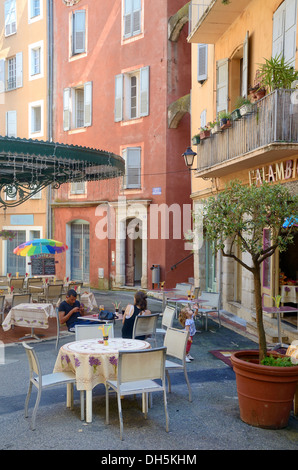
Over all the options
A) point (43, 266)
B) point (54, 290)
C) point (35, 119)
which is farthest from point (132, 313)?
point (35, 119)

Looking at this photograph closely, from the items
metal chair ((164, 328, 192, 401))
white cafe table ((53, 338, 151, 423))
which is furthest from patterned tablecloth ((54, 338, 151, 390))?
metal chair ((164, 328, 192, 401))

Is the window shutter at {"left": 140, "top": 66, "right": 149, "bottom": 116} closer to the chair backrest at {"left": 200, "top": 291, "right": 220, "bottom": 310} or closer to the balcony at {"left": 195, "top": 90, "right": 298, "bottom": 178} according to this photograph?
the balcony at {"left": 195, "top": 90, "right": 298, "bottom": 178}

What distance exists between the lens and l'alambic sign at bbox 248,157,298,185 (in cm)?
973

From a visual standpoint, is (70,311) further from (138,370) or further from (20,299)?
(138,370)

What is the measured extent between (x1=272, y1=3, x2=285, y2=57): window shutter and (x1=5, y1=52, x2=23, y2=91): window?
19409 millimetres

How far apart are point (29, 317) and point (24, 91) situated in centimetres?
1903

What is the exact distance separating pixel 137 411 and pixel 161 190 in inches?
571

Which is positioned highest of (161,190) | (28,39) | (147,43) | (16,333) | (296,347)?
(28,39)

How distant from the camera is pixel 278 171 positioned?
10.3m

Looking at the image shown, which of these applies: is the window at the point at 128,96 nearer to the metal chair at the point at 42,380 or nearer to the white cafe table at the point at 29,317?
the white cafe table at the point at 29,317

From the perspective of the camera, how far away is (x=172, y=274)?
20016 millimetres

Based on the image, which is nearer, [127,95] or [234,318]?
[234,318]

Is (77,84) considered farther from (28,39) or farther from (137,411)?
(137,411)
